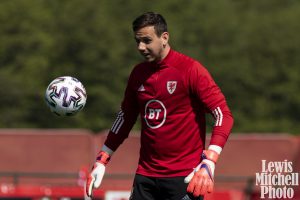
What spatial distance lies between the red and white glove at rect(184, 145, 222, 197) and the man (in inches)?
2.4

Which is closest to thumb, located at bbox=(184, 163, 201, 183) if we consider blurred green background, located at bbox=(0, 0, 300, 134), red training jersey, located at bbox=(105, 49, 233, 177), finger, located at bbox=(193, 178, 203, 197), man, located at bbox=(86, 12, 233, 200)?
man, located at bbox=(86, 12, 233, 200)

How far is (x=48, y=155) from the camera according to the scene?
2298 centimetres

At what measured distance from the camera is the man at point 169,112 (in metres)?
6.68

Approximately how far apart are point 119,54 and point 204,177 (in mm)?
34579

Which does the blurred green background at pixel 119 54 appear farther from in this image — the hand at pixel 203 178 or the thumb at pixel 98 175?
the hand at pixel 203 178

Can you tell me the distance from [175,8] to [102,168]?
38.9 m

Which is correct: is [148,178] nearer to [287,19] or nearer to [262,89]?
[262,89]

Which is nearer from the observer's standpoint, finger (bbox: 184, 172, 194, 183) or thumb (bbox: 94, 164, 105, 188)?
finger (bbox: 184, 172, 194, 183)

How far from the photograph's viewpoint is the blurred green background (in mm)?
39531

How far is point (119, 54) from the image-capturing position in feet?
134

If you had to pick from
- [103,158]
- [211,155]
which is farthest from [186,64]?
[103,158]

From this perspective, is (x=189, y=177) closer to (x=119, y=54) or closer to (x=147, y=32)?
(x=147, y=32)

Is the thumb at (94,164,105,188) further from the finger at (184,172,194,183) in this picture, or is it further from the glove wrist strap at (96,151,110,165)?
the finger at (184,172,194,183)

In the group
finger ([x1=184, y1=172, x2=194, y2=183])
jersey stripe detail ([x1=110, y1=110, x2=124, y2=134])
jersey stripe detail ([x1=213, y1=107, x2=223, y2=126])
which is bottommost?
finger ([x1=184, y1=172, x2=194, y2=183])
